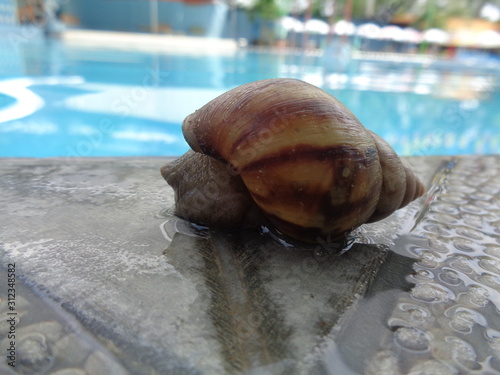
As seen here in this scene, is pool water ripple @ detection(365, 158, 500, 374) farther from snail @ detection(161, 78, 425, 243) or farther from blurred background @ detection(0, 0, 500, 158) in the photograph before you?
blurred background @ detection(0, 0, 500, 158)

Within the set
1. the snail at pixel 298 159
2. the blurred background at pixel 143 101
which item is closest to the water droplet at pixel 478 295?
the snail at pixel 298 159

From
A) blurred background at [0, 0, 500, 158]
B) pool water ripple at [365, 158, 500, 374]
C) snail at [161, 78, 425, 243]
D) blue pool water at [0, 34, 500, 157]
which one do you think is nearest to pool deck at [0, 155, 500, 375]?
pool water ripple at [365, 158, 500, 374]

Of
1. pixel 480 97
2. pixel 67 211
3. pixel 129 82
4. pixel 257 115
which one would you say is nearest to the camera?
pixel 257 115

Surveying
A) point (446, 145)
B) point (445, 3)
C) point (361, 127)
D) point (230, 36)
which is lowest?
point (446, 145)

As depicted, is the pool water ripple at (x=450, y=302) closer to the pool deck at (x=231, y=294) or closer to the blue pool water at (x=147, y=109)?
the pool deck at (x=231, y=294)

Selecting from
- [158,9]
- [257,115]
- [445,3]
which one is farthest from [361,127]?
[445,3]

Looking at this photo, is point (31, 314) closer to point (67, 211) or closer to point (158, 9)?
point (67, 211)

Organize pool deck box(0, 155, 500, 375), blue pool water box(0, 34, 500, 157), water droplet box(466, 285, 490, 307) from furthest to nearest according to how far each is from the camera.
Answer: blue pool water box(0, 34, 500, 157), water droplet box(466, 285, 490, 307), pool deck box(0, 155, 500, 375)
